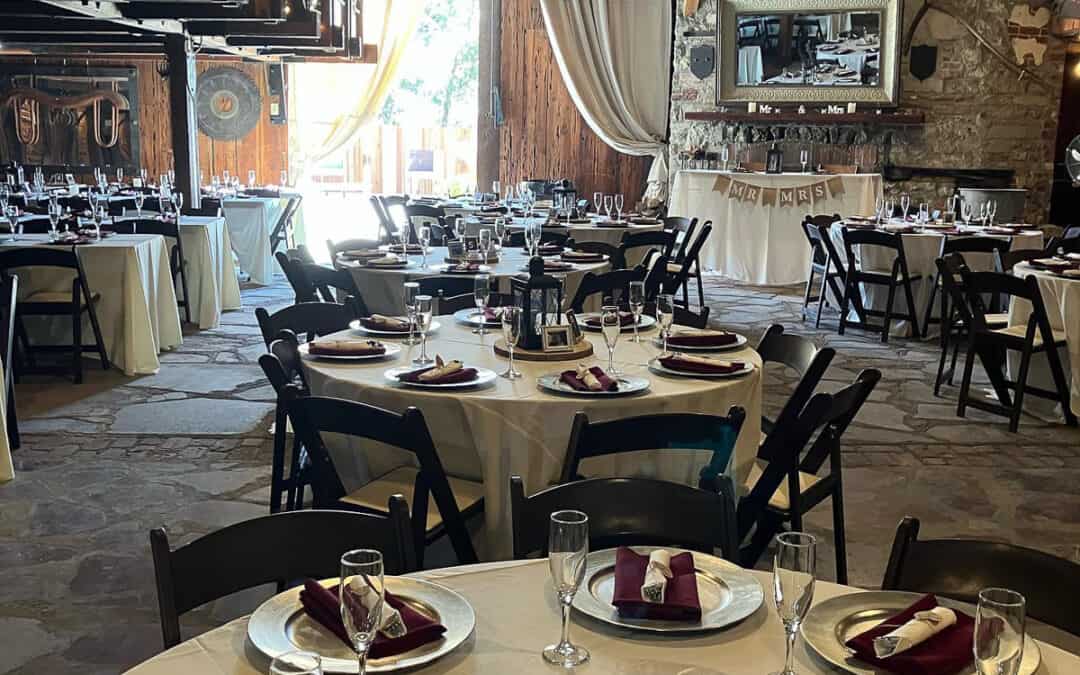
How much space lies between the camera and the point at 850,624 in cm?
164

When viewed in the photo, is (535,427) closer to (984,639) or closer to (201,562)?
(201,562)

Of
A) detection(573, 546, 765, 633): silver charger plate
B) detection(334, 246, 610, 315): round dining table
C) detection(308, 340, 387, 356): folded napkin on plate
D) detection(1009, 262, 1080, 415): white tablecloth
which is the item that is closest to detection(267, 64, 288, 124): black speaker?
detection(334, 246, 610, 315): round dining table

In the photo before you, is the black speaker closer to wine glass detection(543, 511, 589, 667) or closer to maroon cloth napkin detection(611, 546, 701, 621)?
maroon cloth napkin detection(611, 546, 701, 621)

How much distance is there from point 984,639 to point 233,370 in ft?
19.7

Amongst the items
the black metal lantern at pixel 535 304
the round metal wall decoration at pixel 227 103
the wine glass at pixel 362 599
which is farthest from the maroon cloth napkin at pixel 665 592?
the round metal wall decoration at pixel 227 103

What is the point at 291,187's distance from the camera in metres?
14.0

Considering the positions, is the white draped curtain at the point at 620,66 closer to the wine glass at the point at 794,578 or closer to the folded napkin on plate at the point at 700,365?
the folded napkin on plate at the point at 700,365

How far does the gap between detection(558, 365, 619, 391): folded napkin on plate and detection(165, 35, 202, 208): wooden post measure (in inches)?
274

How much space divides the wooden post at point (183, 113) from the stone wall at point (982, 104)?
7.18 m

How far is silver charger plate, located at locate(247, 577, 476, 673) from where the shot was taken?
150cm

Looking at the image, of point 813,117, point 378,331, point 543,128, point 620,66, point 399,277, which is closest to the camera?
point 378,331

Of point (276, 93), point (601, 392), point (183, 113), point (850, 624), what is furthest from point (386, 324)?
point (276, 93)

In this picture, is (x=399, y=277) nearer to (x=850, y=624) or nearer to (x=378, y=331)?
(x=378, y=331)

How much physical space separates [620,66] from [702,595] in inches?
470
